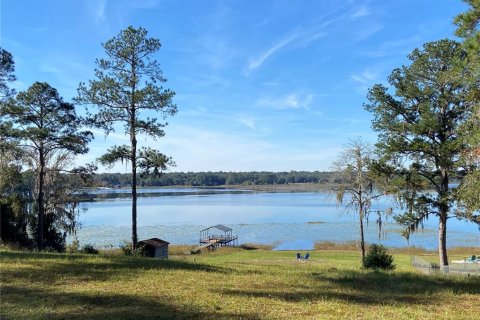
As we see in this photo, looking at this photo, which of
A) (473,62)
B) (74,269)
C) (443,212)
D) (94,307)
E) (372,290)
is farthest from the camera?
(443,212)

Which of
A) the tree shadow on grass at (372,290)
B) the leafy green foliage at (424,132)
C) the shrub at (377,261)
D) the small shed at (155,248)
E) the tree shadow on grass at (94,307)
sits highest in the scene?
the leafy green foliage at (424,132)

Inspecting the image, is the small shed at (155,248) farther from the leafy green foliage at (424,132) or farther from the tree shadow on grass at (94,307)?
the tree shadow on grass at (94,307)

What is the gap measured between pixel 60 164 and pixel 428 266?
24.9 m

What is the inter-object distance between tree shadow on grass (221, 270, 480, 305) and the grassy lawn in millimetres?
19

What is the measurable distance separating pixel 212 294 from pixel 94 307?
7.43 feet

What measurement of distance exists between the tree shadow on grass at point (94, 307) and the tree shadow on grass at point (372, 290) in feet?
5.28

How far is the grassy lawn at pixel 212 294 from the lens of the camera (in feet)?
21.8

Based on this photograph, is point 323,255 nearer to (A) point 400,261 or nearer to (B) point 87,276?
(A) point 400,261

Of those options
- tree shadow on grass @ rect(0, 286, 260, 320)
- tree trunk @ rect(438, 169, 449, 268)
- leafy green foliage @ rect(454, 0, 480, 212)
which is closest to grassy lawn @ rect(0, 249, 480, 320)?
tree shadow on grass @ rect(0, 286, 260, 320)

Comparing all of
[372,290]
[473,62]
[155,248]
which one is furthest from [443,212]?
[155,248]

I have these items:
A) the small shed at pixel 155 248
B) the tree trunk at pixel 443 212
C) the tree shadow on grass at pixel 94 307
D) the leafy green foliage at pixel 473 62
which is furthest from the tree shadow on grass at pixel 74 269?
the small shed at pixel 155 248

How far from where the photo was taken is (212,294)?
817 centimetres

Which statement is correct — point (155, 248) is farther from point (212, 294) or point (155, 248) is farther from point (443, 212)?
point (212, 294)

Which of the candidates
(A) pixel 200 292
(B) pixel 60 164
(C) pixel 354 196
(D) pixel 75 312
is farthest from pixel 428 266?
(B) pixel 60 164
